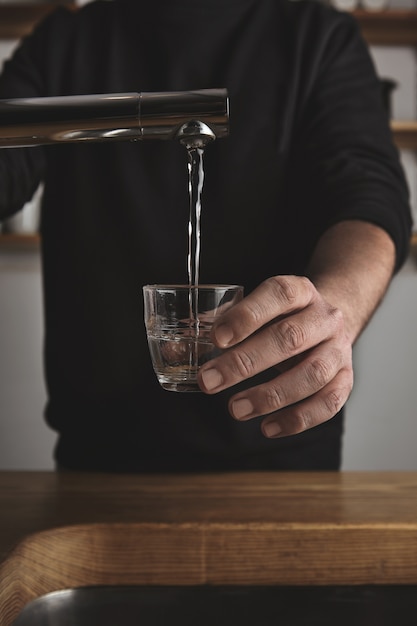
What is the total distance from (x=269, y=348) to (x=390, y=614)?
291 mm

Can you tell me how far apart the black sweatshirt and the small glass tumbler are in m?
0.51

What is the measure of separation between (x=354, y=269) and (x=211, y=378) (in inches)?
14.1

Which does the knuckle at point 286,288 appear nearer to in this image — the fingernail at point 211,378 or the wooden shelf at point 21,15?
the fingernail at point 211,378

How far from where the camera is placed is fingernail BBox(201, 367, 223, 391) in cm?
63

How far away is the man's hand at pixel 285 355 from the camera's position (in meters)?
0.63

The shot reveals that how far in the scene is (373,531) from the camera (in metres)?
0.74

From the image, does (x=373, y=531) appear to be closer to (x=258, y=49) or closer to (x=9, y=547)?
(x=9, y=547)

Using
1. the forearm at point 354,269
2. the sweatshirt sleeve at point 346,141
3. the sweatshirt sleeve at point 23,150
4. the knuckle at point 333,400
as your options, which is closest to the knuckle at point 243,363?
the knuckle at point 333,400

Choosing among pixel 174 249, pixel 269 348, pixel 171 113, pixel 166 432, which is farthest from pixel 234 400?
pixel 174 249

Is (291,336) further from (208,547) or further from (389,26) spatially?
(389,26)

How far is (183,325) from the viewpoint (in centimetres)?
64

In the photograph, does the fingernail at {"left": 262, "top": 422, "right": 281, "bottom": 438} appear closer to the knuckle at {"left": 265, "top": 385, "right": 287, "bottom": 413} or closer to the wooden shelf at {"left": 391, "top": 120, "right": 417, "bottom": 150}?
the knuckle at {"left": 265, "top": 385, "right": 287, "bottom": 413}

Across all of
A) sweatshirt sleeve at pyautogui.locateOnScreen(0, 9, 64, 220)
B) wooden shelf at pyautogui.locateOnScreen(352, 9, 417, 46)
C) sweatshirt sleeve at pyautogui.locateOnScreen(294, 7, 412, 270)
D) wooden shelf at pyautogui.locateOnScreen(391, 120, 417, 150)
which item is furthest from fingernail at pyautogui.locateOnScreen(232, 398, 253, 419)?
wooden shelf at pyautogui.locateOnScreen(352, 9, 417, 46)

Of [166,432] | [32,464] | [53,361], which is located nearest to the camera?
[166,432]
